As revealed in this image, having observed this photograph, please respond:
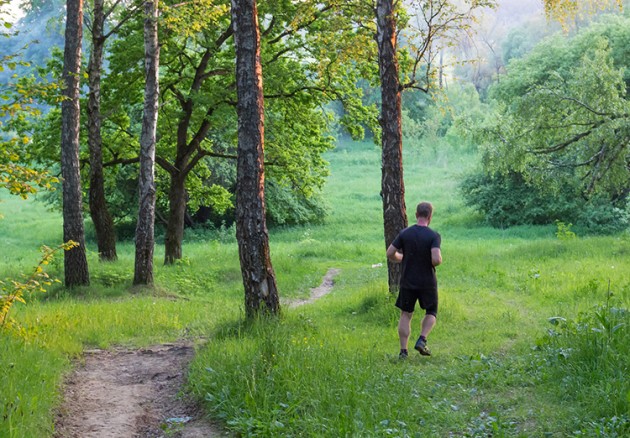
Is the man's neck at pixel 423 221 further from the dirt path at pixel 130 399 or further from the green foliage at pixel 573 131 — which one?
the green foliage at pixel 573 131

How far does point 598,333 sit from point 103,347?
273 inches

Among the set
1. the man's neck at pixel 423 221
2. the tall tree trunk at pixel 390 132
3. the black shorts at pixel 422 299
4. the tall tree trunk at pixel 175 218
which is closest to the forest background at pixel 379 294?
the black shorts at pixel 422 299

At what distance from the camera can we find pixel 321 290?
746 inches

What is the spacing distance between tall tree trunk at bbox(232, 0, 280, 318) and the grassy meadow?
1.76ft

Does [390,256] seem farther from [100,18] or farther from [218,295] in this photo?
[100,18]

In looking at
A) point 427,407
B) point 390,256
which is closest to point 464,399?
point 427,407

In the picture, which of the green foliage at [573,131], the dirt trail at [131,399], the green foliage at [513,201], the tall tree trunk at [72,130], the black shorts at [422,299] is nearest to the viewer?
the dirt trail at [131,399]

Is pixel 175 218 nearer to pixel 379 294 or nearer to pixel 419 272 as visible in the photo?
pixel 379 294

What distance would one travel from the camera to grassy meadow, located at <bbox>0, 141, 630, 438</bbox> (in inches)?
233

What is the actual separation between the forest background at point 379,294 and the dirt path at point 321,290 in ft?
1.26

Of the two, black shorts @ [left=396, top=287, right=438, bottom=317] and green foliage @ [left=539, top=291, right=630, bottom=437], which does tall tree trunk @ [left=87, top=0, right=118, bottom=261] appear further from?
green foliage @ [left=539, top=291, right=630, bottom=437]

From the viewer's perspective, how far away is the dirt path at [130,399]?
6461 mm

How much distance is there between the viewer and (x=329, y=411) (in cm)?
602

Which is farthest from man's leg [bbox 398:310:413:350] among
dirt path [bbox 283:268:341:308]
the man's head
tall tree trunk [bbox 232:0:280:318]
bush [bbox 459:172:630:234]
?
bush [bbox 459:172:630:234]
